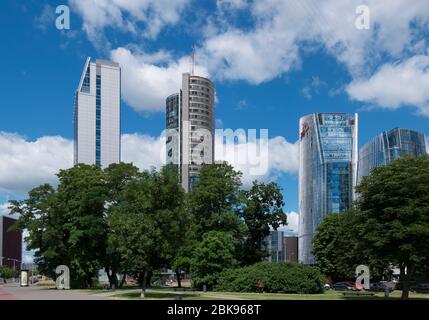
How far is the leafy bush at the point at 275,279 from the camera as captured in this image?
55781 millimetres

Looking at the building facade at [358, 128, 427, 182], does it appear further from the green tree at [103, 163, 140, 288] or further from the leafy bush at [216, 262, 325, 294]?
the green tree at [103, 163, 140, 288]

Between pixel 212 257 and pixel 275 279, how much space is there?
7584mm

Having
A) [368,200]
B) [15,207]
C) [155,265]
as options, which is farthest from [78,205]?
[368,200]

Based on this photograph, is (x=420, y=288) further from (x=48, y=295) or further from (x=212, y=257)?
(x=48, y=295)

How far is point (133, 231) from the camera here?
4484 cm

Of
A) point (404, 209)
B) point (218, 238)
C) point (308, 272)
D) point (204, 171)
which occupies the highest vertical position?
point (204, 171)

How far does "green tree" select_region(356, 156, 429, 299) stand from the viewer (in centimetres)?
4050

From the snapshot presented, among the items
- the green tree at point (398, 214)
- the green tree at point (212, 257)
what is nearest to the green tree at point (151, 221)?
the green tree at point (212, 257)

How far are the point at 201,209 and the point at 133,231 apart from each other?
19318 millimetres

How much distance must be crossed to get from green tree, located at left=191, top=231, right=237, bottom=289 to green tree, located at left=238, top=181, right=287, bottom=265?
8259mm

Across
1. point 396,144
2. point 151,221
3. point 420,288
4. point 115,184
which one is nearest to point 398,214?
point 151,221

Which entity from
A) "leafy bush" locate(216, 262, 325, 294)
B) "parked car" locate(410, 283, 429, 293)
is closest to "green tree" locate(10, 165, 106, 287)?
"leafy bush" locate(216, 262, 325, 294)
